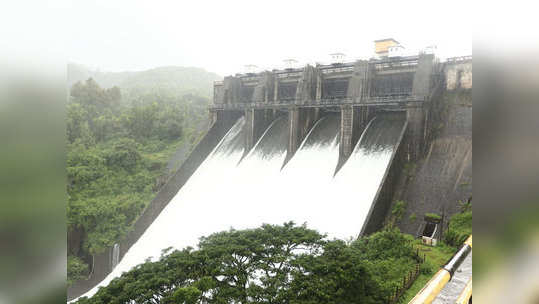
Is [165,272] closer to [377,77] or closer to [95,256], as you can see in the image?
[95,256]

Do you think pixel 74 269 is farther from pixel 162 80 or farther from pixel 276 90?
pixel 162 80

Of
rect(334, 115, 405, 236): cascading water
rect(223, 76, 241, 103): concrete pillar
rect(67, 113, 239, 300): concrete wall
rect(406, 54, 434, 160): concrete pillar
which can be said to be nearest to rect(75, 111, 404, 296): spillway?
rect(334, 115, 405, 236): cascading water

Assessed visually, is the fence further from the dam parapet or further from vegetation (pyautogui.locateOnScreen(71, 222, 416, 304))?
the dam parapet

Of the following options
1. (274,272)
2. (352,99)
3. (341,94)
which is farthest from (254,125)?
(274,272)

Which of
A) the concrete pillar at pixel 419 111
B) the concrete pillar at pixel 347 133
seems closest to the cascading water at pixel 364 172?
the concrete pillar at pixel 347 133

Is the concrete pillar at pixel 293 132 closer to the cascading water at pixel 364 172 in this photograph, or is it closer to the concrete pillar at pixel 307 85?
the concrete pillar at pixel 307 85

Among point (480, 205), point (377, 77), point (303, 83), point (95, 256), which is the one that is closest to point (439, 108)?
point (377, 77)
